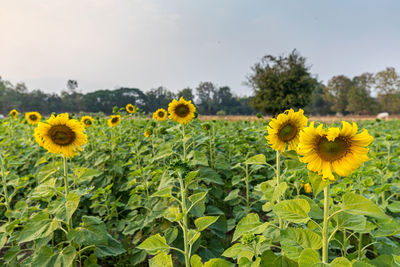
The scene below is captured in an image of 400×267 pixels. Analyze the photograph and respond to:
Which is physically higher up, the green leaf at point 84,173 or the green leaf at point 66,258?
the green leaf at point 84,173

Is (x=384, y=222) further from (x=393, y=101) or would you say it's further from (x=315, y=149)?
(x=393, y=101)

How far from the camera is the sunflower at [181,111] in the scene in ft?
8.74

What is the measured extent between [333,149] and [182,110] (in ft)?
6.08

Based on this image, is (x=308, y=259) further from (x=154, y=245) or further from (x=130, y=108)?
(x=130, y=108)

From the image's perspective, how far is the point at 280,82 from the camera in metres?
27.8

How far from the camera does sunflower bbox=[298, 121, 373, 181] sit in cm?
97

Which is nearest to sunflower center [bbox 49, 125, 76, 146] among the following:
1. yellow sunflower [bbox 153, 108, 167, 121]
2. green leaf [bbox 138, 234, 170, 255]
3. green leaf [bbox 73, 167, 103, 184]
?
green leaf [bbox 73, 167, 103, 184]

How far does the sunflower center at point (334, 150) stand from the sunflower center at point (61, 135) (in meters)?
1.84

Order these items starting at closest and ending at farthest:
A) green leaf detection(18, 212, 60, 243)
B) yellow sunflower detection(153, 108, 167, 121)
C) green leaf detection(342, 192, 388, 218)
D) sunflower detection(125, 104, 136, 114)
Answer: green leaf detection(342, 192, 388, 218), green leaf detection(18, 212, 60, 243), yellow sunflower detection(153, 108, 167, 121), sunflower detection(125, 104, 136, 114)

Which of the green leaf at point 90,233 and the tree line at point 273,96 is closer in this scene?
the green leaf at point 90,233

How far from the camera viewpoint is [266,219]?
10.5 ft

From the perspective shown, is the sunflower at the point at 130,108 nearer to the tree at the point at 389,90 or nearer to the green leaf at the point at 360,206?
the green leaf at the point at 360,206

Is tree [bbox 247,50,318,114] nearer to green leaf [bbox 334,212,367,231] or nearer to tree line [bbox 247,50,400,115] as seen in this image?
tree line [bbox 247,50,400,115]

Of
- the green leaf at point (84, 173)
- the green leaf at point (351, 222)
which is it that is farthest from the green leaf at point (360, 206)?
the green leaf at point (84, 173)
